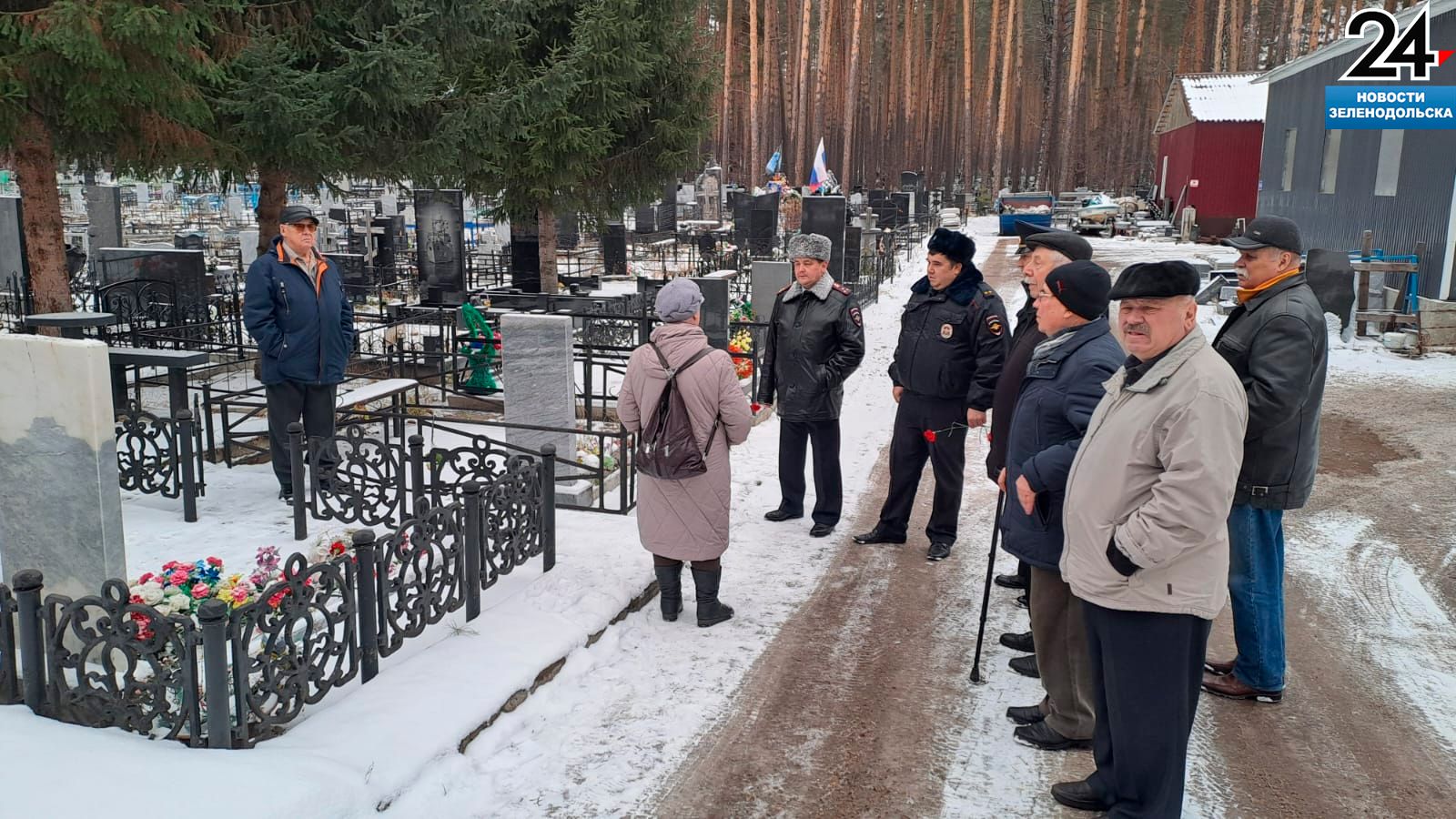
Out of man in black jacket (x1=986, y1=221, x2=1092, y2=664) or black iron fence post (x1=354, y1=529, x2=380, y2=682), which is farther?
man in black jacket (x1=986, y1=221, x2=1092, y2=664)

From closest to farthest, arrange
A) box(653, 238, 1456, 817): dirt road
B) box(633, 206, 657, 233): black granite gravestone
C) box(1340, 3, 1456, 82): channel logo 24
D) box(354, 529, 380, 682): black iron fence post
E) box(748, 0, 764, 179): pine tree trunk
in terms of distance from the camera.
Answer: box(653, 238, 1456, 817): dirt road
box(354, 529, 380, 682): black iron fence post
box(1340, 3, 1456, 82): channel logo 24
box(633, 206, 657, 233): black granite gravestone
box(748, 0, 764, 179): pine tree trunk

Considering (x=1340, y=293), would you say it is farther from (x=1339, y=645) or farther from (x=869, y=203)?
(x=869, y=203)

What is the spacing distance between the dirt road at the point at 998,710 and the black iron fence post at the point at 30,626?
236cm

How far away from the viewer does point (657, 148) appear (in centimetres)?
1816

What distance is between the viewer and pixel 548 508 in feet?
19.6

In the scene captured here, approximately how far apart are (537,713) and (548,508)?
1.58m

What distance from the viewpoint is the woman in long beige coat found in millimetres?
5258

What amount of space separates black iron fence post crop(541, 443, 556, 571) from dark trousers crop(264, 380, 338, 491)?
7.14 ft

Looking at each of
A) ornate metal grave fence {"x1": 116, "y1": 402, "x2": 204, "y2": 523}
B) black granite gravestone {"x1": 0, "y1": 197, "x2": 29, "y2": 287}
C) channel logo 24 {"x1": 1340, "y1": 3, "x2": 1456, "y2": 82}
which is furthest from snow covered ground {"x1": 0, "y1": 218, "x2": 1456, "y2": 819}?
channel logo 24 {"x1": 1340, "y1": 3, "x2": 1456, "y2": 82}

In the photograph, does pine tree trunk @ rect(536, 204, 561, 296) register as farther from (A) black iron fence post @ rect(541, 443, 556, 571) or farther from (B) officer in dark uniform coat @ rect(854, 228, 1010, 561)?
(A) black iron fence post @ rect(541, 443, 556, 571)

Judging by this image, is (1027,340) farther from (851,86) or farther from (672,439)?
(851,86)

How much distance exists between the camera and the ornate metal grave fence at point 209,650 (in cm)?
385

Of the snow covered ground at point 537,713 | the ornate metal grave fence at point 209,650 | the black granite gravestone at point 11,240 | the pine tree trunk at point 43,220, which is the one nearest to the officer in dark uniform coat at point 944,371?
the snow covered ground at point 537,713

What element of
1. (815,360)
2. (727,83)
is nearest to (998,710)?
(815,360)
